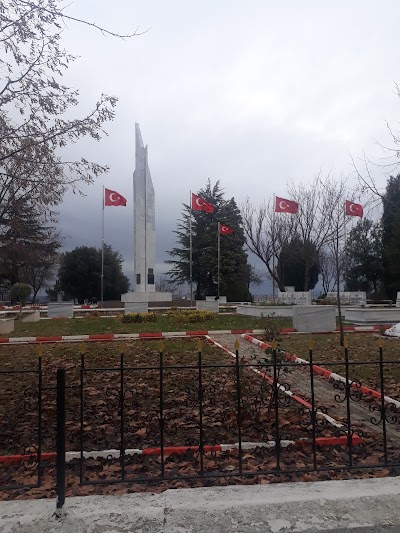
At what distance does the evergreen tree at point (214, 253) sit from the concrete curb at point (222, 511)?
43.0m

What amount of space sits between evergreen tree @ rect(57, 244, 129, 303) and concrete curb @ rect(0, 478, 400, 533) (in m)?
47.8

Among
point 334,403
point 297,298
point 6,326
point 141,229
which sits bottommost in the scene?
point 334,403

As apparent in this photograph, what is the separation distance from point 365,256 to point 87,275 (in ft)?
101

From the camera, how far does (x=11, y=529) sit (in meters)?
2.65

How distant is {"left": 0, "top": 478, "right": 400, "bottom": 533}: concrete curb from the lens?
2.69m

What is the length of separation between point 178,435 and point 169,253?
48.0m

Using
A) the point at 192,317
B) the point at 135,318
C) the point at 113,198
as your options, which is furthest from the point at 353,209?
the point at 113,198

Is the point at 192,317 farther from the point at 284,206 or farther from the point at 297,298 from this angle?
the point at 297,298

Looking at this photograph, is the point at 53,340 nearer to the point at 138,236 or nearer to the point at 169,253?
the point at 138,236

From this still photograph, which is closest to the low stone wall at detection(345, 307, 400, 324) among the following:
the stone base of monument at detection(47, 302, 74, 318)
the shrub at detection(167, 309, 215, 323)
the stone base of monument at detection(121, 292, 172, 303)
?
the shrub at detection(167, 309, 215, 323)

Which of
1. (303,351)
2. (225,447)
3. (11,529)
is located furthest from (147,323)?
(11,529)

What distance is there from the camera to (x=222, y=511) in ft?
9.28

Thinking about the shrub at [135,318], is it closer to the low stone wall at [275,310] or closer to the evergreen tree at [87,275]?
the low stone wall at [275,310]

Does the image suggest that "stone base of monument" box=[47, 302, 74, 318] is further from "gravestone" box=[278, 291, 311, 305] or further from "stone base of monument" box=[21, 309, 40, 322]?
"gravestone" box=[278, 291, 311, 305]
